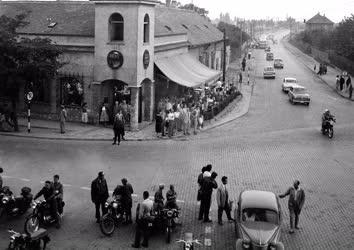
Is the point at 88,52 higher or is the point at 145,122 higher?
the point at 88,52

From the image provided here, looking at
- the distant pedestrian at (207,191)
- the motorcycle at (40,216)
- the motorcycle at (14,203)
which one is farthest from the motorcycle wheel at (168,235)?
the motorcycle at (14,203)

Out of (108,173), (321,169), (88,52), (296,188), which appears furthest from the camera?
(88,52)

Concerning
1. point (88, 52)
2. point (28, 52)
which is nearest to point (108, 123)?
point (88, 52)

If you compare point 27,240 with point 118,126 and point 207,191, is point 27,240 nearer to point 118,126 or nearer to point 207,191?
point 207,191

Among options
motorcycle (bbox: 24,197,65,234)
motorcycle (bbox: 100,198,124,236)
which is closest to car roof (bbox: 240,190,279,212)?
motorcycle (bbox: 100,198,124,236)

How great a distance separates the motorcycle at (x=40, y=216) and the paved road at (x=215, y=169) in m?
0.31

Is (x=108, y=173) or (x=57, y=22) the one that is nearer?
(x=108, y=173)

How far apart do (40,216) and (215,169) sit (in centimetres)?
872

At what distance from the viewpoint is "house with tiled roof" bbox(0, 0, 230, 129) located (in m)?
28.5

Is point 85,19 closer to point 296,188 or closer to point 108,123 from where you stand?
point 108,123

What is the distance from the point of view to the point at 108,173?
20453 mm

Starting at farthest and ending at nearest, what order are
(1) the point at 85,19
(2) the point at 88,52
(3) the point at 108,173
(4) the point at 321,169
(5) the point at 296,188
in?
(1) the point at 85,19 < (2) the point at 88,52 < (4) the point at 321,169 < (3) the point at 108,173 < (5) the point at 296,188

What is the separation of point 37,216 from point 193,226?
458 cm

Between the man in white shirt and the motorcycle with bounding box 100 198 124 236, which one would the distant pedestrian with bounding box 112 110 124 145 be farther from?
the man in white shirt
